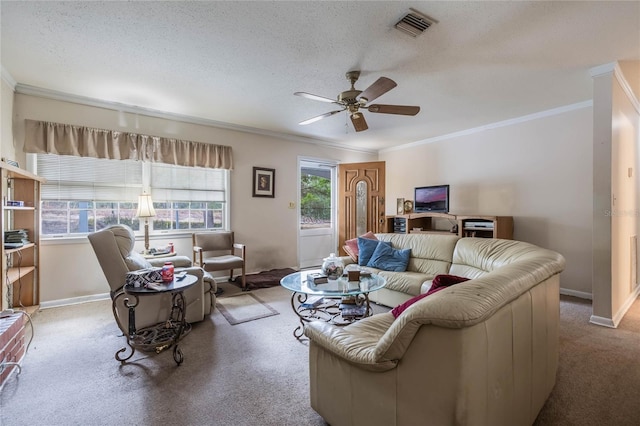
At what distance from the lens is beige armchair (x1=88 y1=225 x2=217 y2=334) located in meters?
2.40

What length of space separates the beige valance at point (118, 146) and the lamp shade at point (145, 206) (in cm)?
61

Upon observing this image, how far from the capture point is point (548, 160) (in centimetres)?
407

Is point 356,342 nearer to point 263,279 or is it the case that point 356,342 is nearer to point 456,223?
point 263,279

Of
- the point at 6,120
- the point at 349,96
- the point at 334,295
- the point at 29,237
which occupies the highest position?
the point at 349,96

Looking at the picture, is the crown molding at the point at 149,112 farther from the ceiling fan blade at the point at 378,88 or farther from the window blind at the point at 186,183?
the ceiling fan blade at the point at 378,88

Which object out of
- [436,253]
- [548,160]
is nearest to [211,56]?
[436,253]

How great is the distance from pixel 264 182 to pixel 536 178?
4235 mm

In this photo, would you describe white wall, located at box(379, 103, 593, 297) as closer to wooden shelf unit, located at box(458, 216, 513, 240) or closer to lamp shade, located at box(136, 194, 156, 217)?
wooden shelf unit, located at box(458, 216, 513, 240)

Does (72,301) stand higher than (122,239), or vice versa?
(122,239)

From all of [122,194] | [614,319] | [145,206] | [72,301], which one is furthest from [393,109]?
[72,301]

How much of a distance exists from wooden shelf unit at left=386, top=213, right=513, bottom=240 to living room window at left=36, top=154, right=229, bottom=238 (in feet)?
10.3

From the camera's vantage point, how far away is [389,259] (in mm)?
3637

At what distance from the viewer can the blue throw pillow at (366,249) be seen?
385cm

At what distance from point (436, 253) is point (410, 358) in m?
2.62
